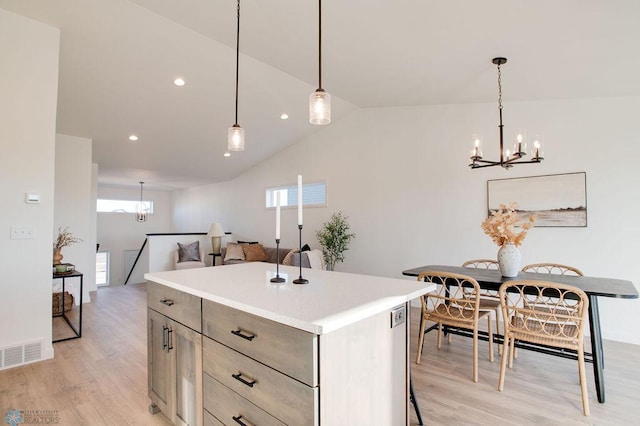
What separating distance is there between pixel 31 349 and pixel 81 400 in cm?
107

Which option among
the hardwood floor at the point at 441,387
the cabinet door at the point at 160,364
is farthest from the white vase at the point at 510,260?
the cabinet door at the point at 160,364

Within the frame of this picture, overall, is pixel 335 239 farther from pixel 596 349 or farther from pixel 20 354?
pixel 20 354

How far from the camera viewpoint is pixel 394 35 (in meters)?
2.79

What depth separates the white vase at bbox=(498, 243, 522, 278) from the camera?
2.91 metres

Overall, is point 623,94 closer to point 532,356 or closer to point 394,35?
point 394,35

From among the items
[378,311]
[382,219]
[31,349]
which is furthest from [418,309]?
[31,349]

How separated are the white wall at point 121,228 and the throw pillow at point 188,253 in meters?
3.95

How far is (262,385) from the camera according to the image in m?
1.31

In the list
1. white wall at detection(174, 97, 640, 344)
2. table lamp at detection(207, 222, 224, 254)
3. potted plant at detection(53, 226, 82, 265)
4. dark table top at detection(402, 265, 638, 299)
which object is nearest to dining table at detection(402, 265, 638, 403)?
dark table top at detection(402, 265, 638, 299)

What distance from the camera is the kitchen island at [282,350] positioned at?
1166 millimetres

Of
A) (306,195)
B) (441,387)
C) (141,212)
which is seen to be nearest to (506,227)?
(441,387)

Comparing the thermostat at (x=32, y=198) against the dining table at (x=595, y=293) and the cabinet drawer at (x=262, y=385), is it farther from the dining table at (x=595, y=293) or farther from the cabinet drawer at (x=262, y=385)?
the dining table at (x=595, y=293)

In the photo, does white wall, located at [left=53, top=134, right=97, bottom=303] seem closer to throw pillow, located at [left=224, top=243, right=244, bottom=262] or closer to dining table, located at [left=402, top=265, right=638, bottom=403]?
throw pillow, located at [left=224, top=243, right=244, bottom=262]

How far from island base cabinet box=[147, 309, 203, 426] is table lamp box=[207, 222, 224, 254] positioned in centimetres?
514
